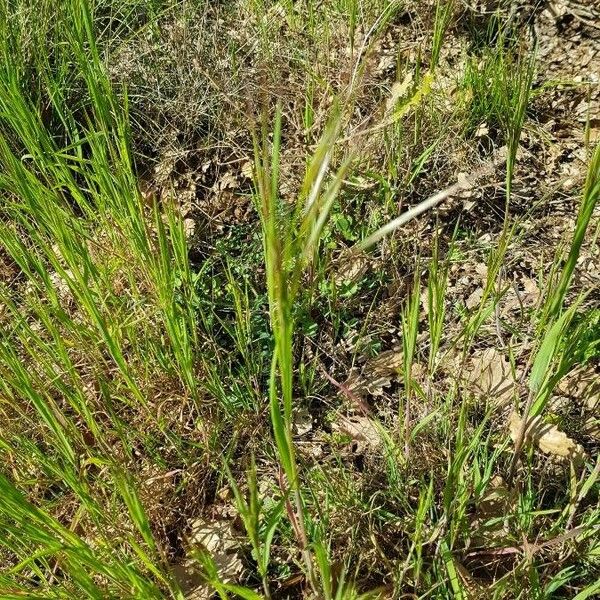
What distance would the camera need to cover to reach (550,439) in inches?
60.7

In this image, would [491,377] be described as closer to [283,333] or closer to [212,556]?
[212,556]

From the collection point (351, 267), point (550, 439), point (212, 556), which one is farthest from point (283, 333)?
point (351, 267)

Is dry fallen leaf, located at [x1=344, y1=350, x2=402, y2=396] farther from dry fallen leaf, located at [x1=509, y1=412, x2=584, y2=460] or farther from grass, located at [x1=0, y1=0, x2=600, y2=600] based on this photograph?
dry fallen leaf, located at [x1=509, y1=412, x2=584, y2=460]

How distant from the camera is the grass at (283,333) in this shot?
4.11 ft

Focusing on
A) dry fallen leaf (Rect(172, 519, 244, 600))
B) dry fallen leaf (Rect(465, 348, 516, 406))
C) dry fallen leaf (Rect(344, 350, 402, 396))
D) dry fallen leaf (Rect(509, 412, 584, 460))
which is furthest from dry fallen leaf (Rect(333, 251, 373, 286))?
dry fallen leaf (Rect(172, 519, 244, 600))

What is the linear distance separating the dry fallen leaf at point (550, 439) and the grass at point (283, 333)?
0.06 ft

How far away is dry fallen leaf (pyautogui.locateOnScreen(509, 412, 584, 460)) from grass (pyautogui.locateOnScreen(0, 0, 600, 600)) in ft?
0.06

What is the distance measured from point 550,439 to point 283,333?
1070mm

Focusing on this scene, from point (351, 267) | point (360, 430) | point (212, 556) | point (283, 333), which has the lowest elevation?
point (212, 556)

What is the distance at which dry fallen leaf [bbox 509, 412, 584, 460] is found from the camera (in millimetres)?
1512

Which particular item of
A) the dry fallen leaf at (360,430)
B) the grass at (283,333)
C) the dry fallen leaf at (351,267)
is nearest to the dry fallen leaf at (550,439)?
the grass at (283,333)

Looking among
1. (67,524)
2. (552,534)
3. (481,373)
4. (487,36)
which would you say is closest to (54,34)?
(487,36)

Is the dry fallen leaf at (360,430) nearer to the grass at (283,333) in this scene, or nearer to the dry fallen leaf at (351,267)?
the grass at (283,333)

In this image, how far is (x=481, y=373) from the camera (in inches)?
66.0
